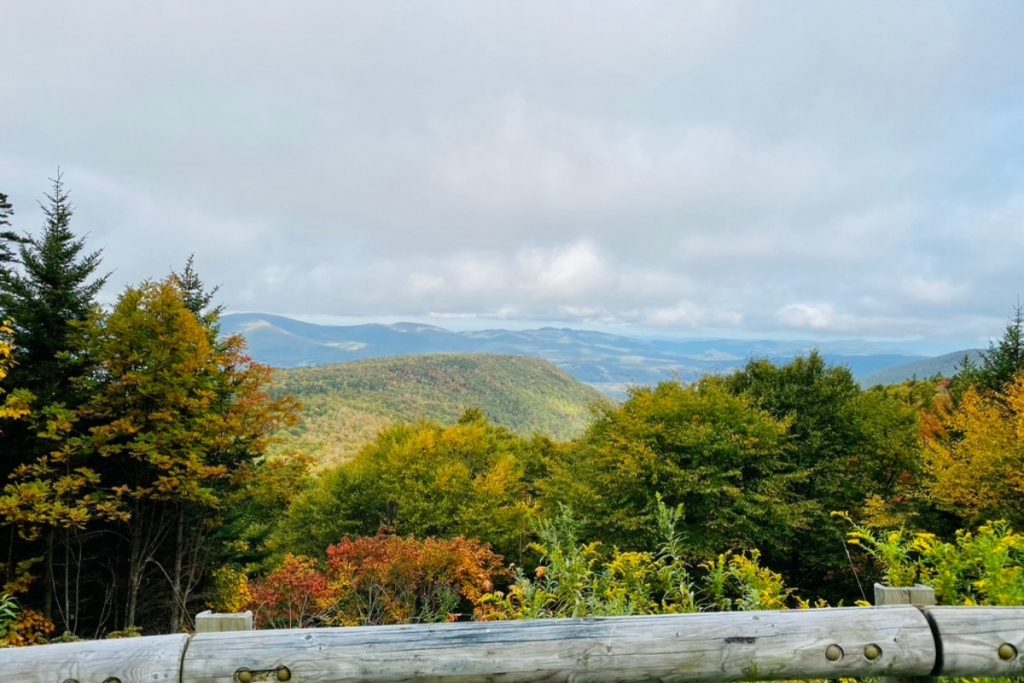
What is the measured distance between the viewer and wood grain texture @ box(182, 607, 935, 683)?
197 centimetres

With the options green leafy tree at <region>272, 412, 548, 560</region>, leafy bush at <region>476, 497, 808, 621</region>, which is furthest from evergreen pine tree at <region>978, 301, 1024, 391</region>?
leafy bush at <region>476, 497, 808, 621</region>

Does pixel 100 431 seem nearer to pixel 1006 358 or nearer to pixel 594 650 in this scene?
pixel 594 650

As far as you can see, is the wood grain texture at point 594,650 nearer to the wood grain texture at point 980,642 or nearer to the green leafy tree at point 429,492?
the wood grain texture at point 980,642

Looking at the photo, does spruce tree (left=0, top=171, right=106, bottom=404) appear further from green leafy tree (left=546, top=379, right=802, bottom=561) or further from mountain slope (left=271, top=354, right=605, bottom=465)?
mountain slope (left=271, top=354, right=605, bottom=465)

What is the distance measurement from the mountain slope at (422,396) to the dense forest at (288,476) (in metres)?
27.7

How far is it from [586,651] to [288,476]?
16.0 metres

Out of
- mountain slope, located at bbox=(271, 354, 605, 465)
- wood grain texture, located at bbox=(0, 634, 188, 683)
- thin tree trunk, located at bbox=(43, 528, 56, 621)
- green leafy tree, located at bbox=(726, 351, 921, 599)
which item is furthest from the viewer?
mountain slope, located at bbox=(271, 354, 605, 465)

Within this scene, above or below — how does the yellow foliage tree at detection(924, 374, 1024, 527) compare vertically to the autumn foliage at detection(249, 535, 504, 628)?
above

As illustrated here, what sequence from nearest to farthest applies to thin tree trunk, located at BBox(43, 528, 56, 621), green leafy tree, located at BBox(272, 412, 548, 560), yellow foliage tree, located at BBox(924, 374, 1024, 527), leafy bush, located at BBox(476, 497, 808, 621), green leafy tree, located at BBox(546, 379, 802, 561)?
leafy bush, located at BBox(476, 497, 808, 621) → thin tree trunk, located at BBox(43, 528, 56, 621) → yellow foliage tree, located at BBox(924, 374, 1024, 527) → green leafy tree, located at BBox(546, 379, 802, 561) → green leafy tree, located at BBox(272, 412, 548, 560)

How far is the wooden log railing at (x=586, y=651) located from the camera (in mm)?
1959

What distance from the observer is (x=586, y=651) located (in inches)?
79.0

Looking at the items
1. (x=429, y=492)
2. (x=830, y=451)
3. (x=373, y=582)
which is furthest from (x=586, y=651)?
(x=429, y=492)

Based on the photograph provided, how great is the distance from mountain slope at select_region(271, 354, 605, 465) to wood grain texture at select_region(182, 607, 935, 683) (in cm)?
4737

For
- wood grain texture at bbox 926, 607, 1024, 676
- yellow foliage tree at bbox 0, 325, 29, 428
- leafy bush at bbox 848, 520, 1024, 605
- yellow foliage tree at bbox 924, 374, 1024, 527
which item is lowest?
yellow foliage tree at bbox 924, 374, 1024, 527
